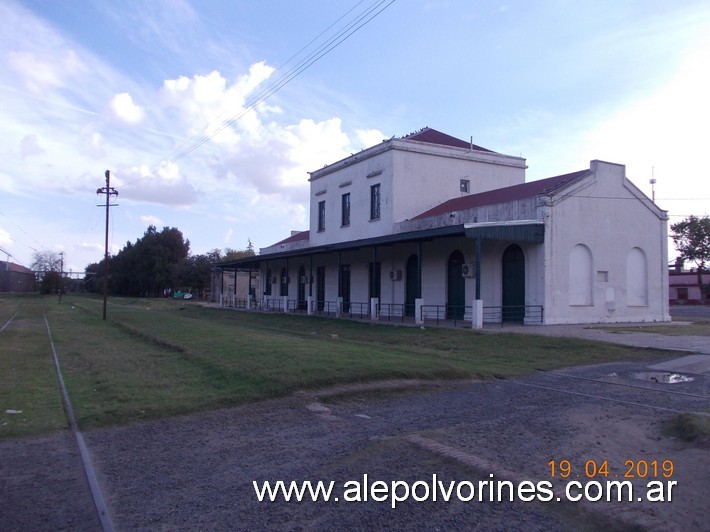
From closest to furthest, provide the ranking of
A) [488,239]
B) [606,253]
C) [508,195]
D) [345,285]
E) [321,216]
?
[488,239] < [606,253] < [508,195] < [345,285] < [321,216]

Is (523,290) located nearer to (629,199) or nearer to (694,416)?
(629,199)

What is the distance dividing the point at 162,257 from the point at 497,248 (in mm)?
78363

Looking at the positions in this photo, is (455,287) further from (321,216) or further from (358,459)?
(358,459)

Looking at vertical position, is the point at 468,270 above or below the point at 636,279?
above

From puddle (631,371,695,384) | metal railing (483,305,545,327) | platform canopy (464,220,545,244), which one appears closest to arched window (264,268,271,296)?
metal railing (483,305,545,327)

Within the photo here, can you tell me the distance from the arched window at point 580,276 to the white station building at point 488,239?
4cm

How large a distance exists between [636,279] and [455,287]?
795 centimetres

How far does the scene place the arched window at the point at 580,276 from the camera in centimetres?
2411

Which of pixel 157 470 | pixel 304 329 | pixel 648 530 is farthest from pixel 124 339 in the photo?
pixel 648 530

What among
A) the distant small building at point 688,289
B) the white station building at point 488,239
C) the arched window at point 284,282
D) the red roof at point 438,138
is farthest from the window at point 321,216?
the distant small building at point 688,289

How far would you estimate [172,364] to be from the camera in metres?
14.4

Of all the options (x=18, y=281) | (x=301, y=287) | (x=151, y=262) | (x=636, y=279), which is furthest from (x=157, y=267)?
(x=636, y=279)

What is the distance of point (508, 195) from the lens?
28312 millimetres

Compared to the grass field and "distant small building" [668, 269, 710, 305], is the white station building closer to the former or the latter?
the grass field
